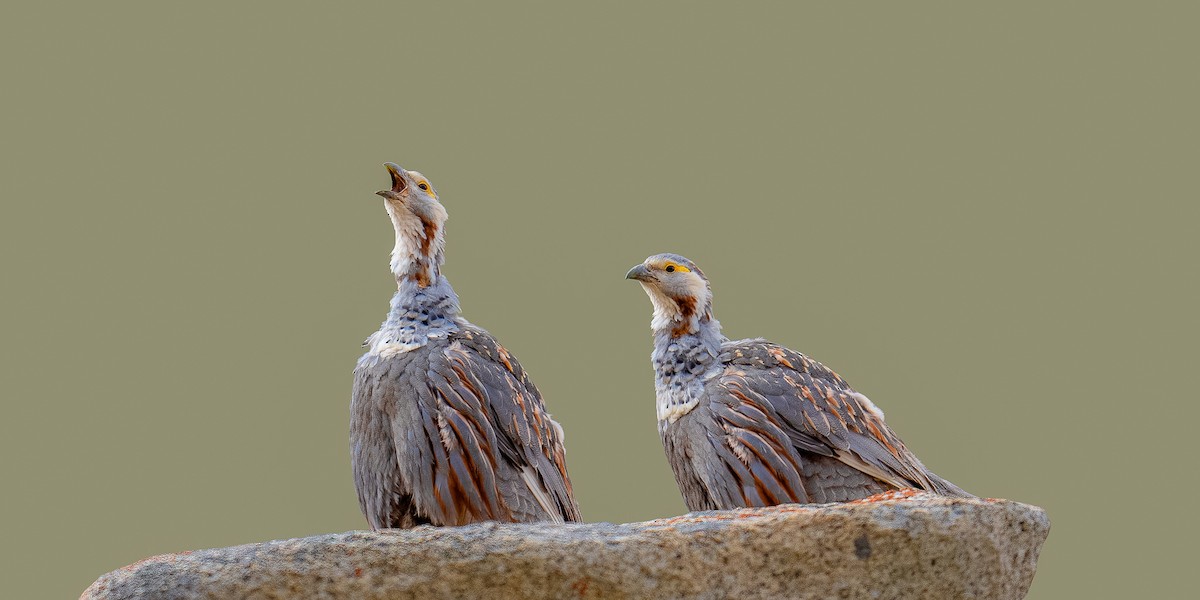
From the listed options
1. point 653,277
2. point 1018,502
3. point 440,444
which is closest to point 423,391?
point 440,444

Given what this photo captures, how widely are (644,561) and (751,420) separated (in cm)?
210

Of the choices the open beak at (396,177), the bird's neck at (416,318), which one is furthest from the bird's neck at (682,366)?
the open beak at (396,177)

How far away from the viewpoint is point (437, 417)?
6.70 meters

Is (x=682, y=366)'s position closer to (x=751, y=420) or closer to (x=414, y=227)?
(x=751, y=420)

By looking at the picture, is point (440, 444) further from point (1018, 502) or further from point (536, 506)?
point (1018, 502)

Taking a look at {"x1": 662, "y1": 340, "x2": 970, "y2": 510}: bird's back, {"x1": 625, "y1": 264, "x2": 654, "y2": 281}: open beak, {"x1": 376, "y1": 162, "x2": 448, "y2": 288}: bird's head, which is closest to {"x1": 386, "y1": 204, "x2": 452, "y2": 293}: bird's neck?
{"x1": 376, "y1": 162, "x2": 448, "y2": 288}: bird's head

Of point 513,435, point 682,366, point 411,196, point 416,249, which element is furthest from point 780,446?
point 411,196

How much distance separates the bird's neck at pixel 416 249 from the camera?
287 inches

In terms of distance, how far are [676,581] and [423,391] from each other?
2.09 meters

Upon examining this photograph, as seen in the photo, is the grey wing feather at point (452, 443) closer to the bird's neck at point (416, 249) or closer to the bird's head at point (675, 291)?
the bird's neck at point (416, 249)

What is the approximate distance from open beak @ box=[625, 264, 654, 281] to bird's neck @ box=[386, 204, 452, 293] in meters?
1.10

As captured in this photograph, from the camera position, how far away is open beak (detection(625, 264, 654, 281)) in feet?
24.6

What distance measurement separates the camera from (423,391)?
6754 millimetres

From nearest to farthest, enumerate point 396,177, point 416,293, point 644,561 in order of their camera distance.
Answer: point 644,561
point 416,293
point 396,177
